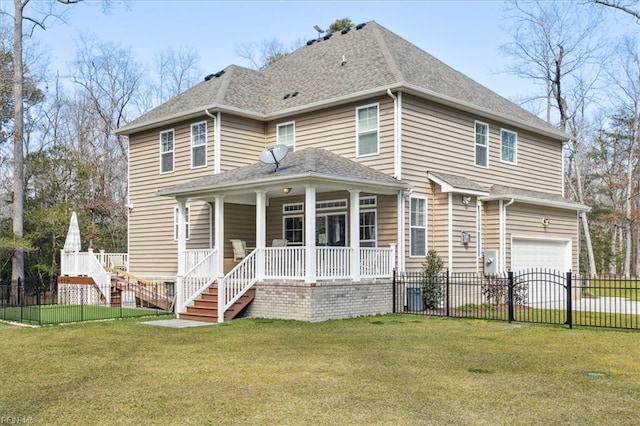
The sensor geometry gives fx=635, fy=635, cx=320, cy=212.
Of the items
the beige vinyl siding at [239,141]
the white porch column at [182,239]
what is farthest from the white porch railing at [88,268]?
the beige vinyl siding at [239,141]

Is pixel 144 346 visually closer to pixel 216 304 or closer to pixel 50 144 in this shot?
pixel 216 304

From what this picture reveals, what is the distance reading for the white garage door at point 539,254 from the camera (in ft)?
63.5

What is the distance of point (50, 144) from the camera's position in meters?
35.7

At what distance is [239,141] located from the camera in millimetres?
19344

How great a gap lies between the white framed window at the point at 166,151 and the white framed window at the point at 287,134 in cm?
369

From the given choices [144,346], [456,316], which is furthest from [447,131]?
[144,346]

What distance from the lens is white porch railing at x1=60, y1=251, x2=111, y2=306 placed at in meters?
19.4

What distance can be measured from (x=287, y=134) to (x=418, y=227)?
5.23 meters

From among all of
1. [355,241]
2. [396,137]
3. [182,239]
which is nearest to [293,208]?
[182,239]

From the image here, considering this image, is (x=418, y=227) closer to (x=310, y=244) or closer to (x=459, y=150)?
(x=459, y=150)

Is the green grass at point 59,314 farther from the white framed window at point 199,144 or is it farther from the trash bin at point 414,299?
the trash bin at point 414,299

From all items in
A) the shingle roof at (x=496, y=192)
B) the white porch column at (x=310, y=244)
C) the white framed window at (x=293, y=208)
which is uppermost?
the shingle roof at (x=496, y=192)

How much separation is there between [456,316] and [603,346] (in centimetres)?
470

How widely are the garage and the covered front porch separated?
5069 millimetres
